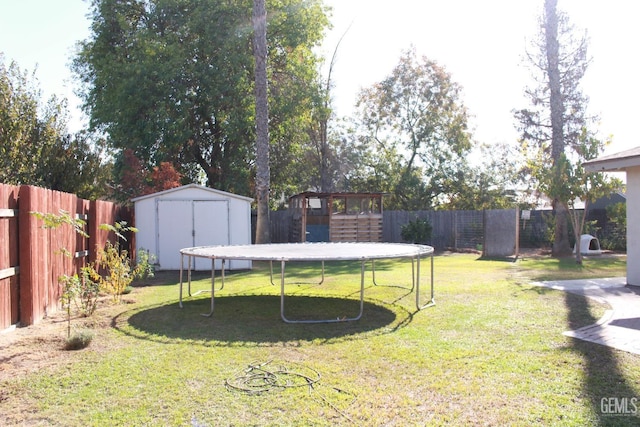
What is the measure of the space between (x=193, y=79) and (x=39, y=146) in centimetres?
581

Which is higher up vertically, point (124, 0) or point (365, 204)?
point (124, 0)

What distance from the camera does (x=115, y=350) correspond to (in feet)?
16.1

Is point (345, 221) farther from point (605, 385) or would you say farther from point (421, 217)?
point (605, 385)

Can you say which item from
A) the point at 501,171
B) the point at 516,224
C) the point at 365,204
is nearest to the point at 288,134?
the point at 365,204

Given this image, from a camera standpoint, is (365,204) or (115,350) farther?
(365,204)

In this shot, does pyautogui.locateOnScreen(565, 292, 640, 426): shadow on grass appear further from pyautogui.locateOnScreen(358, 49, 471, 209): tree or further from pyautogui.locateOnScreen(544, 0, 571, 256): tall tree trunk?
pyautogui.locateOnScreen(358, 49, 471, 209): tree

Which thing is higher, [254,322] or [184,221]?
[184,221]

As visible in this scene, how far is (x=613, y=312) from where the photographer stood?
21.0 ft

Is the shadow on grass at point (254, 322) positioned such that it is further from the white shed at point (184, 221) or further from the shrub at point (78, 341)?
the white shed at point (184, 221)

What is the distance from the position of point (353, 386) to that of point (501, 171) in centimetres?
2618

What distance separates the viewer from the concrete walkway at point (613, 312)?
4992 mm

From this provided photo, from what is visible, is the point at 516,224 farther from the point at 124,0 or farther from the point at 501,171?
the point at 124,0

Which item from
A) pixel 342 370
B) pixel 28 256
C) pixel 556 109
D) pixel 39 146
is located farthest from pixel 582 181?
pixel 39 146

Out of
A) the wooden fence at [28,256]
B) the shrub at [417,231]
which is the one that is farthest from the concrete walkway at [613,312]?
the shrub at [417,231]
